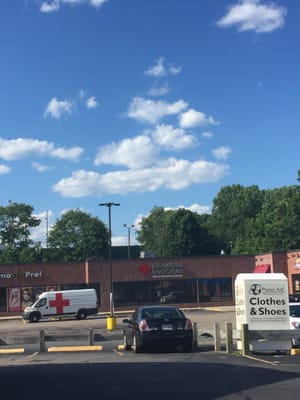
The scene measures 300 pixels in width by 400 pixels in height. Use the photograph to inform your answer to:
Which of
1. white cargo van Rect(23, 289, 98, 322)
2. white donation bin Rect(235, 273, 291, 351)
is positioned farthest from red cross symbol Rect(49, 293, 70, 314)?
white donation bin Rect(235, 273, 291, 351)

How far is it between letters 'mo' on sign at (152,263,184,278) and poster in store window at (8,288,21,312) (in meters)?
12.3

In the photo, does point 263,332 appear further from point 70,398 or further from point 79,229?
point 79,229

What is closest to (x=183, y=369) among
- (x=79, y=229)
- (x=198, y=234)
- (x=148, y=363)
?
(x=148, y=363)

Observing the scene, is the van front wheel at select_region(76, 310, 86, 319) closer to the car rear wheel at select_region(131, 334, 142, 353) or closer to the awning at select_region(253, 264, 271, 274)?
the awning at select_region(253, 264, 271, 274)

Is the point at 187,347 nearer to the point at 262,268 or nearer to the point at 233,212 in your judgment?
the point at 262,268

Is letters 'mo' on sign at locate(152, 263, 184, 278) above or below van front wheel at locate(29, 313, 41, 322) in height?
above

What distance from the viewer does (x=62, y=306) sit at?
4659 cm

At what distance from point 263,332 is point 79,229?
3881 inches

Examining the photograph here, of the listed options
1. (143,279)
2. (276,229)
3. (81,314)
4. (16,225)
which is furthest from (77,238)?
(81,314)

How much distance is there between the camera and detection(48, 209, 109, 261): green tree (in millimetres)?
112750

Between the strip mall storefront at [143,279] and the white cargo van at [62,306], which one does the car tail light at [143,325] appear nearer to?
the white cargo van at [62,306]

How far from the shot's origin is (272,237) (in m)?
82.8

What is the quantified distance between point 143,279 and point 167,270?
2.40 metres

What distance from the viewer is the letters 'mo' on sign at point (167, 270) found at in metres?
57.6
